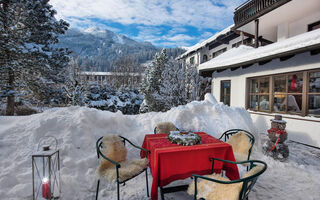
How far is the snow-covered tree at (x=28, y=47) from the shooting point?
26.2 ft

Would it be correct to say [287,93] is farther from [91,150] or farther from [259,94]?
[91,150]

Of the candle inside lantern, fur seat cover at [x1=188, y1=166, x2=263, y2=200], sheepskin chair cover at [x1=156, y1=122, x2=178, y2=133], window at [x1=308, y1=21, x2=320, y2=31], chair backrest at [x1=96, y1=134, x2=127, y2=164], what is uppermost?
window at [x1=308, y1=21, x2=320, y2=31]

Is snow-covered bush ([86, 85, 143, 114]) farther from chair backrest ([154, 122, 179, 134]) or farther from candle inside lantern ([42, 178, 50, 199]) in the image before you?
candle inside lantern ([42, 178, 50, 199])

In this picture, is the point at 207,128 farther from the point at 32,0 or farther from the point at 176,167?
the point at 32,0

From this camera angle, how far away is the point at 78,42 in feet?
539

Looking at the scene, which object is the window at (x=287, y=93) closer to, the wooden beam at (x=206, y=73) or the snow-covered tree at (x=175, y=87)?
the wooden beam at (x=206, y=73)

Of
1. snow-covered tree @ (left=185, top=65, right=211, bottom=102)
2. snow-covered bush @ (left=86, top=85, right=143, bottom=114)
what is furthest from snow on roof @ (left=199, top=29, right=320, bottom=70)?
snow-covered bush @ (left=86, top=85, right=143, bottom=114)

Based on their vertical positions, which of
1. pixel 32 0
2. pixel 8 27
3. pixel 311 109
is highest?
pixel 32 0

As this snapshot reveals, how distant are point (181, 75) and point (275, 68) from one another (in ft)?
16.1

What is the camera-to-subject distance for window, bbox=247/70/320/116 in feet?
18.2

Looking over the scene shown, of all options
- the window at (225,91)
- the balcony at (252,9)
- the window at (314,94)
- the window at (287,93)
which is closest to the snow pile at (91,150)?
the window at (314,94)

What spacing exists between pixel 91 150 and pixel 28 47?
8348mm

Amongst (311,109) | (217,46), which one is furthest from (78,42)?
(311,109)

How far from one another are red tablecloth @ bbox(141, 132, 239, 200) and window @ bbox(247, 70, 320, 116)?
17.2 feet
